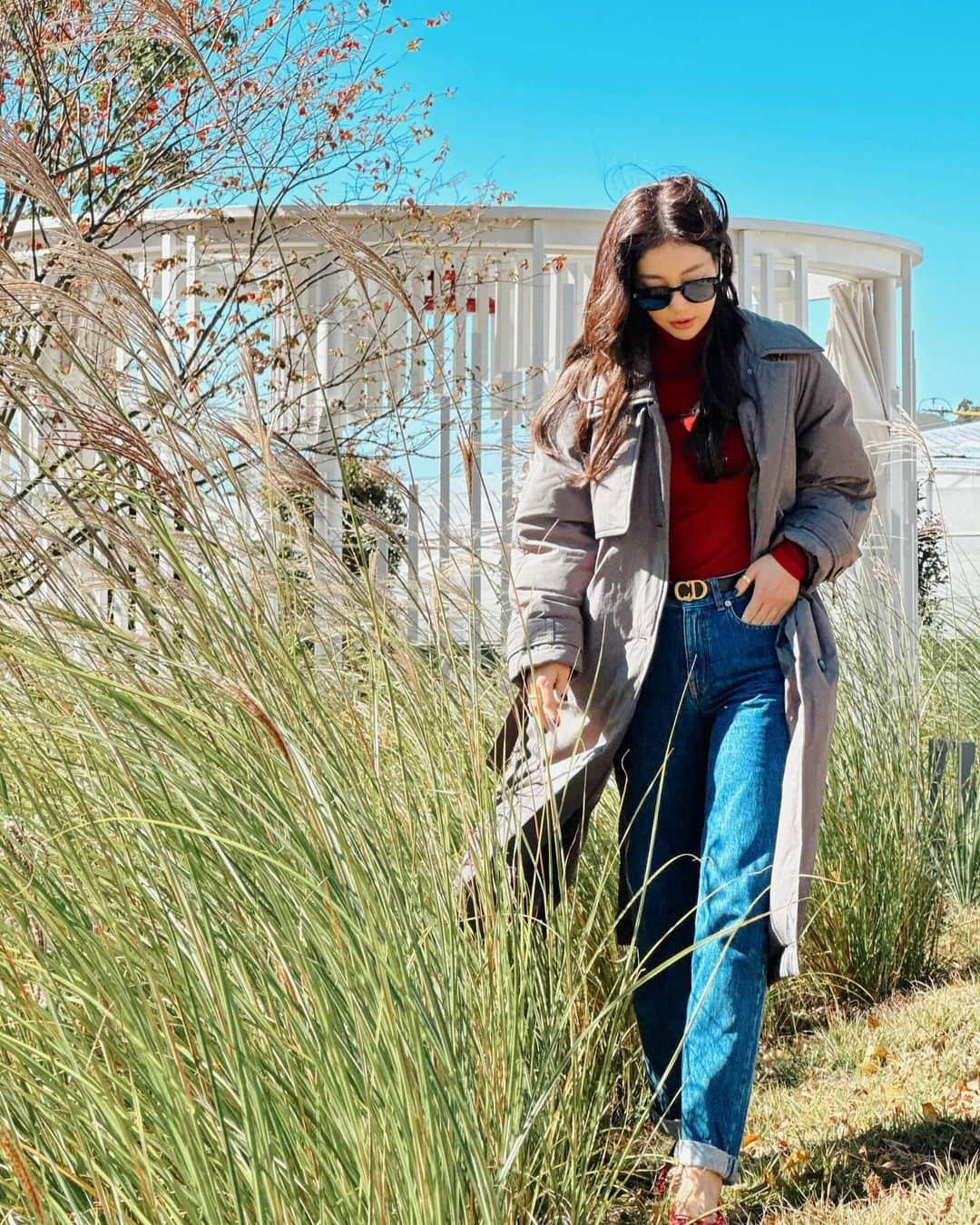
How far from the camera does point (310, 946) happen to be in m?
1.58

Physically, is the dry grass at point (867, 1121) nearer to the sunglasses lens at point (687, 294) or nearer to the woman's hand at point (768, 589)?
the woman's hand at point (768, 589)

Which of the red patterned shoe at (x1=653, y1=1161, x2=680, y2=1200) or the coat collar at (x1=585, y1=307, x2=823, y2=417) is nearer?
the red patterned shoe at (x1=653, y1=1161, x2=680, y2=1200)

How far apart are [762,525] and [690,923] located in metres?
0.74

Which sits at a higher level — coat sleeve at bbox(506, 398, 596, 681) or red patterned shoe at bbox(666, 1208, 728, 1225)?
coat sleeve at bbox(506, 398, 596, 681)

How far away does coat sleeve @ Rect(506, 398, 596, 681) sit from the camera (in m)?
2.53

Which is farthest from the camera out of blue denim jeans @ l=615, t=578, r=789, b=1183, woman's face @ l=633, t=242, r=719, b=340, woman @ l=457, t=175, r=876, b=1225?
woman's face @ l=633, t=242, r=719, b=340

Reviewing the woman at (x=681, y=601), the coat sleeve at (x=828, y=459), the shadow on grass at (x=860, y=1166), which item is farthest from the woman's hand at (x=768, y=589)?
the shadow on grass at (x=860, y=1166)

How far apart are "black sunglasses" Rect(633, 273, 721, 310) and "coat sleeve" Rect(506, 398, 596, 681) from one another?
Answer: 9.4 inches

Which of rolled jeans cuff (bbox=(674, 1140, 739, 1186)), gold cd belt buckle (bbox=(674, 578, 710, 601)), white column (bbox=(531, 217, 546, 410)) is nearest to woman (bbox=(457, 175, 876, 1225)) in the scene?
gold cd belt buckle (bbox=(674, 578, 710, 601))

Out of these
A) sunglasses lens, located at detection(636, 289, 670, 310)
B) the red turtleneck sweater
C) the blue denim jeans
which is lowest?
the blue denim jeans

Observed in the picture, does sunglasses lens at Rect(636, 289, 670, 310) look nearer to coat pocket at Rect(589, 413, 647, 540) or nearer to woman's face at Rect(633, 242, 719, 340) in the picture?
woman's face at Rect(633, 242, 719, 340)

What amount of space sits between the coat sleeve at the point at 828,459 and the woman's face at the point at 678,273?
22 centimetres

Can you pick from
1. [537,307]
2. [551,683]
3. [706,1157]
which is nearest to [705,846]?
[551,683]

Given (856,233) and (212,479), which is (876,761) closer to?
(212,479)
